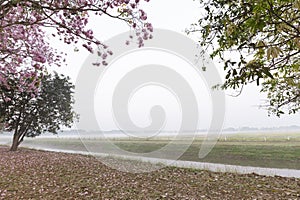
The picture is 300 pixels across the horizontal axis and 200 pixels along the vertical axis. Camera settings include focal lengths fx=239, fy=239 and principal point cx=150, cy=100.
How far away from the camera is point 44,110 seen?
27141 mm

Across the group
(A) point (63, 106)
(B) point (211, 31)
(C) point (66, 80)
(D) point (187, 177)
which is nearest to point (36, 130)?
(A) point (63, 106)

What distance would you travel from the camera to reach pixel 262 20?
2.49 m

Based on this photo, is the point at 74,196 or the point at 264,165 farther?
the point at 264,165

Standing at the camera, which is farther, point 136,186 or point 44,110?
point 44,110

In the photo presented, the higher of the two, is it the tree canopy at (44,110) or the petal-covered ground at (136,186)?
the tree canopy at (44,110)

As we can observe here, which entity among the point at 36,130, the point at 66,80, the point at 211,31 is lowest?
the point at 36,130

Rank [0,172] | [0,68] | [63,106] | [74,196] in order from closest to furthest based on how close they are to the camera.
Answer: [74,196] < [0,68] < [0,172] < [63,106]

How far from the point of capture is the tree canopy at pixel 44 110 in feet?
85.7

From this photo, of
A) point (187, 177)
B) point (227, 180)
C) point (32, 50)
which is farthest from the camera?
point (187, 177)

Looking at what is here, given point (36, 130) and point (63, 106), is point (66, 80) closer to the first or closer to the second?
point (63, 106)

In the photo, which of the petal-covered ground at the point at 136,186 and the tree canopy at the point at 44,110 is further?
the tree canopy at the point at 44,110

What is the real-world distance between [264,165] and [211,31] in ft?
57.1

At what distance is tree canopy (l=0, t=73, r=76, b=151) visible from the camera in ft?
85.7

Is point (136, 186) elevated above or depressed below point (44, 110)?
below
